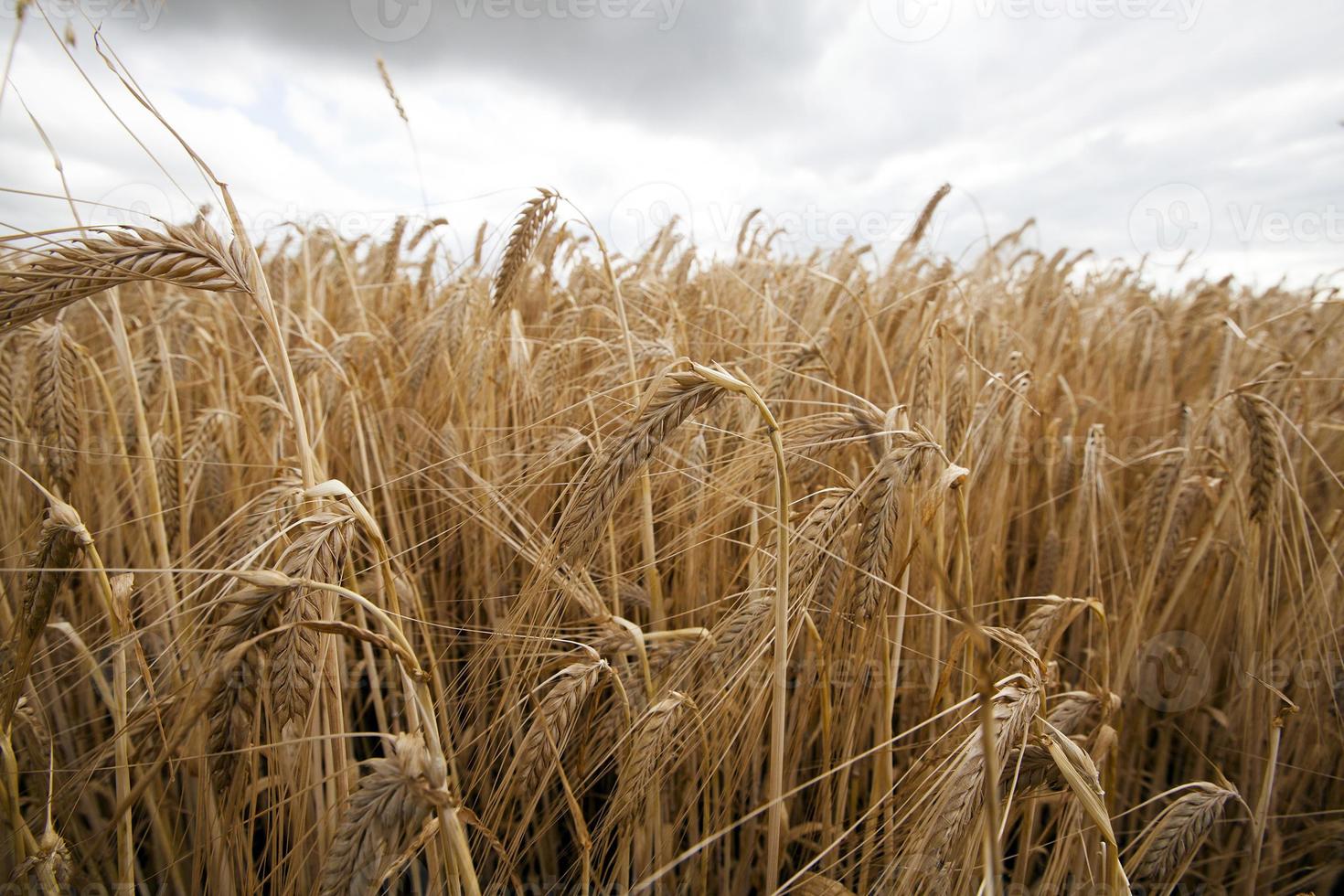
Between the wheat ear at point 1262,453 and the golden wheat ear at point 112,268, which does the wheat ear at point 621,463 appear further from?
the wheat ear at point 1262,453

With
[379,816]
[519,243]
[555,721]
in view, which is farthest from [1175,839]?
[519,243]

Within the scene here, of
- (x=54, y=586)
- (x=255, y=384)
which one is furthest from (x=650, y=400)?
(x=255, y=384)

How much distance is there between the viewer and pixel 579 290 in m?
2.36

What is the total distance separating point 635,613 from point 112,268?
116 centimetres

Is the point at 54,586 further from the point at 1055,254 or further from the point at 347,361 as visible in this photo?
the point at 1055,254

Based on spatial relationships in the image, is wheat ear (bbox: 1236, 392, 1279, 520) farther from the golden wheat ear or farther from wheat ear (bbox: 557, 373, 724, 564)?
the golden wheat ear

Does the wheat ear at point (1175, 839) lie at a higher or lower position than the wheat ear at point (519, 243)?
lower

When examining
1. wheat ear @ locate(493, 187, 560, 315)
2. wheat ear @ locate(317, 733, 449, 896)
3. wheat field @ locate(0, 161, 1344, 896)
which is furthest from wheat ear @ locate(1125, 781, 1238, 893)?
wheat ear @ locate(493, 187, 560, 315)

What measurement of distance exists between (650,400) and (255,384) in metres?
1.75

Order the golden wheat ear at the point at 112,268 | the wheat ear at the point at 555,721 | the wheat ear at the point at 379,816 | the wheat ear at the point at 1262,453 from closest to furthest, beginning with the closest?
the wheat ear at the point at 379,816 → the golden wheat ear at the point at 112,268 → the wheat ear at the point at 555,721 → the wheat ear at the point at 1262,453

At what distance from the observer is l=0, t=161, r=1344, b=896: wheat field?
685mm

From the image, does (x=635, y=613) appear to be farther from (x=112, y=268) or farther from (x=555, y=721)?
(x=112, y=268)

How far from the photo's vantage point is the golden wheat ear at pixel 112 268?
626 mm

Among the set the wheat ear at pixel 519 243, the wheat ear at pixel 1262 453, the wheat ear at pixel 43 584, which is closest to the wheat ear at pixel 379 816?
the wheat ear at pixel 43 584
